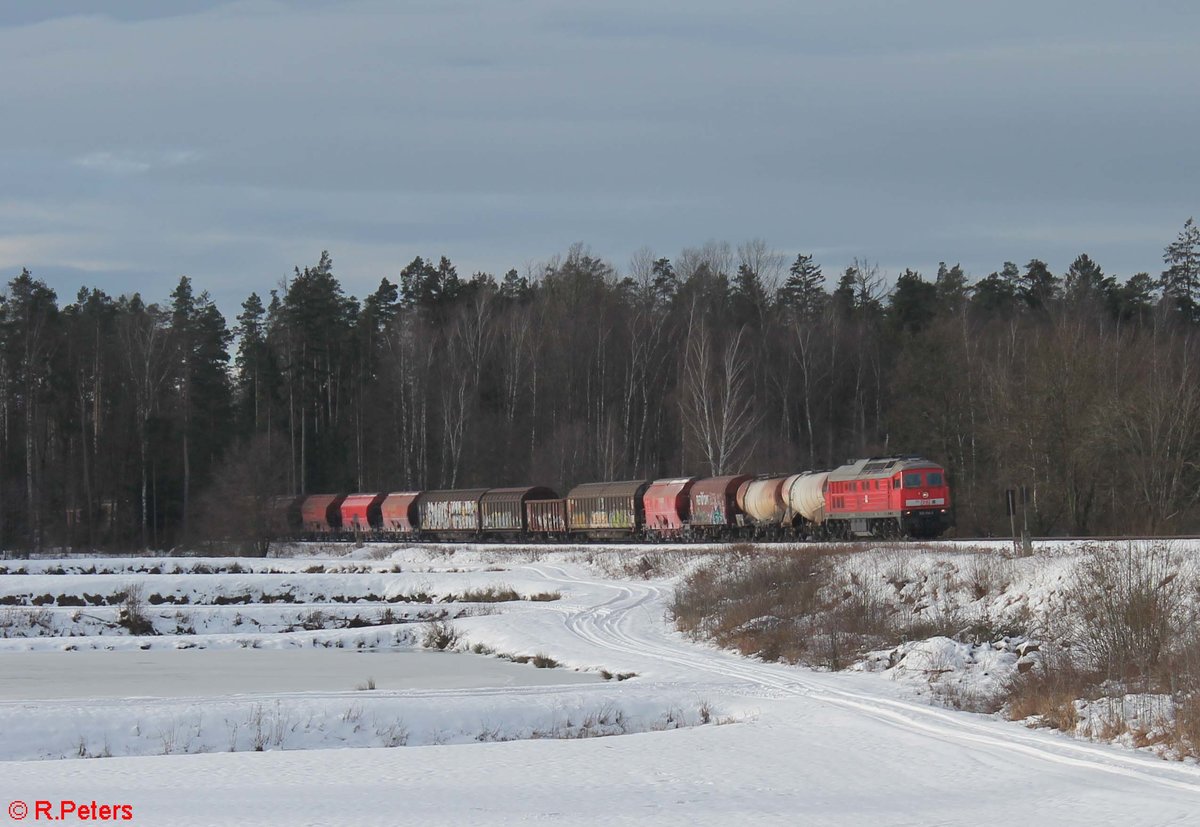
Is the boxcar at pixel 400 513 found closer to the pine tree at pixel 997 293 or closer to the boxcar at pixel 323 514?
the boxcar at pixel 323 514

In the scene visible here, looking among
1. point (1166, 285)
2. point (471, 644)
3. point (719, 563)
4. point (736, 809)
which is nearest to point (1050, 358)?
Answer: point (719, 563)

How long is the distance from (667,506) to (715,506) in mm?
4181

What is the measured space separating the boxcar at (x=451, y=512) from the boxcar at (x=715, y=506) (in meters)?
18.7

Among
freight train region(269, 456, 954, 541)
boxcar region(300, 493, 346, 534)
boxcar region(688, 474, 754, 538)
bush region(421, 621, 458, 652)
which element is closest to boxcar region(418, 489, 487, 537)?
freight train region(269, 456, 954, 541)

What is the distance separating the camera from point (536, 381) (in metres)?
95.6

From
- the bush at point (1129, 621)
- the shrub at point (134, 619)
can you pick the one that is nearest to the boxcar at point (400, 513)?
the shrub at point (134, 619)

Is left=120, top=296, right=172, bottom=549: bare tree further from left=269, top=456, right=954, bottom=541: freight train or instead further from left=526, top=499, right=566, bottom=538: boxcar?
left=526, top=499, right=566, bottom=538: boxcar

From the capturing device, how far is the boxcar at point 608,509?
6316 cm

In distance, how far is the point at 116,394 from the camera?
9150 cm

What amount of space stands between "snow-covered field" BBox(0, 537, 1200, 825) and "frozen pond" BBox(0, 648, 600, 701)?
0.12m

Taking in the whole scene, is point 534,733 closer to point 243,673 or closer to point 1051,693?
point 1051,693

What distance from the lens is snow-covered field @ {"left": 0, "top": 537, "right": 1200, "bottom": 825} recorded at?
42.5ft

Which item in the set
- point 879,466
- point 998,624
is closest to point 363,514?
point 879,466

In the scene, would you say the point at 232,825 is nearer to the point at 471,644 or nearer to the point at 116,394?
the point at 471,644
